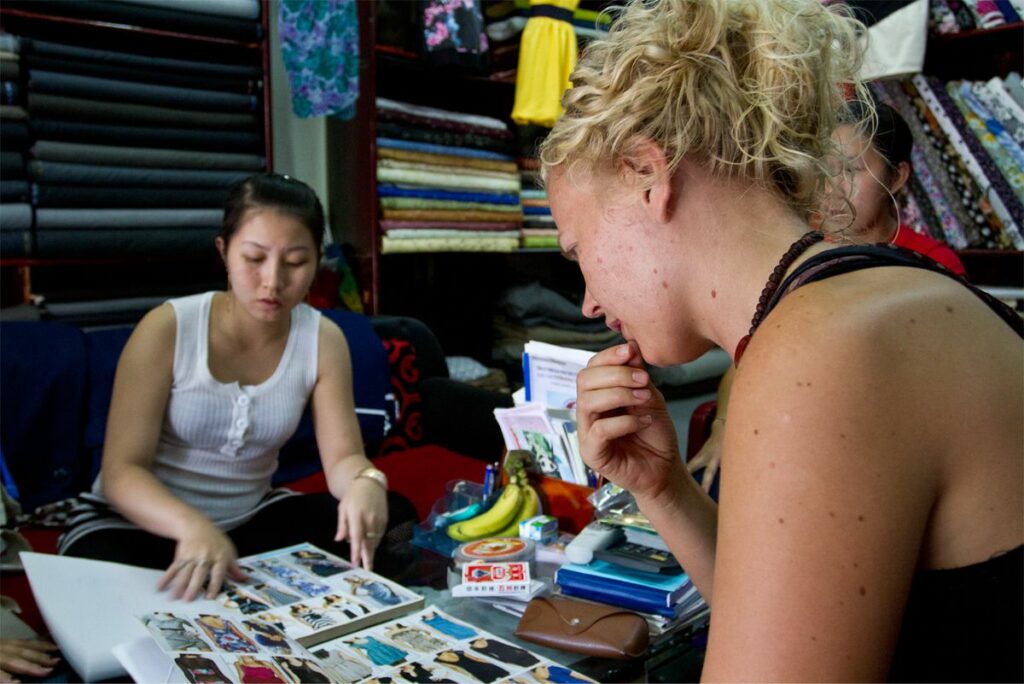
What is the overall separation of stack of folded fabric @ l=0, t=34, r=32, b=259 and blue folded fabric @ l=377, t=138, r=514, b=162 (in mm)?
1205

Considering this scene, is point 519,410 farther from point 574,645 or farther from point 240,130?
point 240,130

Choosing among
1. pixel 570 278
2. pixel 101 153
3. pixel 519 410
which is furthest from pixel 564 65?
pixel 519 410

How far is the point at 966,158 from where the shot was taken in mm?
2861

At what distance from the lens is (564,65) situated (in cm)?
330

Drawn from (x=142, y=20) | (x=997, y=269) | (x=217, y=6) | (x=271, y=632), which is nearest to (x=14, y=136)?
(x=142, y=20)

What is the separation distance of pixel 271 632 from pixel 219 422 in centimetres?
79

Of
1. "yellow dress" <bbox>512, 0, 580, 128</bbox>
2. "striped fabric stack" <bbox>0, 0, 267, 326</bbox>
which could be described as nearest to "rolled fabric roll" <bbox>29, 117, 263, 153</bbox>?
"striped fabric stack" <bbox>0, 0, 267, 326</bbox>

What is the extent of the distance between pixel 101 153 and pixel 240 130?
1.63 ft

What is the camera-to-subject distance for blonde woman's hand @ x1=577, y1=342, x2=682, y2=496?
967 mm

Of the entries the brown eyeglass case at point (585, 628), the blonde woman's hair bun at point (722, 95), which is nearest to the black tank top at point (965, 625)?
the blonde woman's hair bun at point (722, 95)

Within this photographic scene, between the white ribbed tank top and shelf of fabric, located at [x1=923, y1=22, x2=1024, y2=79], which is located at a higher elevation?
shelf of fabric, located at [x1=923, y1=22, x2=1024, y2=79]

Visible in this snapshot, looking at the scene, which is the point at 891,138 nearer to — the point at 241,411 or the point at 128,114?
the point at 241,411

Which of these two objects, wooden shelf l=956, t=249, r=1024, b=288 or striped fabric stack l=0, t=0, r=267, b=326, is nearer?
striped fabric stack l=0, t=0, r=267, b=326

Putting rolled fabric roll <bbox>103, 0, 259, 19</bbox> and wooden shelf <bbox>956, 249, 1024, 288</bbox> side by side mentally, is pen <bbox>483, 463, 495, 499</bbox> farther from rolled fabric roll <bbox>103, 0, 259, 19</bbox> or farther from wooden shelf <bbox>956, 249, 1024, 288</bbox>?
wooden shelf <bbox>956, 249, 1024, 288</bbox>
